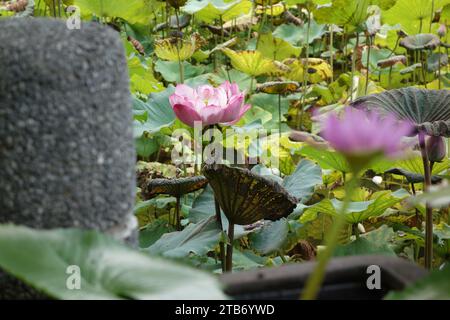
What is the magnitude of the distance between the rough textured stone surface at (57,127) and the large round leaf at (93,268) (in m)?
0.06

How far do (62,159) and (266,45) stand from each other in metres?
1.99

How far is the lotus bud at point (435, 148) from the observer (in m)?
1.08

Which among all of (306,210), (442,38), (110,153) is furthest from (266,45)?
(110,153)

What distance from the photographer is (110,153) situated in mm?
527

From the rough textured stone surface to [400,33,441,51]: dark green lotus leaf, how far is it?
5.76 feet

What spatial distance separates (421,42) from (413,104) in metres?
1.19

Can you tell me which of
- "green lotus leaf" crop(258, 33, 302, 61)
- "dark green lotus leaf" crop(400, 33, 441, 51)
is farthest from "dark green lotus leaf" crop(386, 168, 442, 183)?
"green lotus leaf" crop(258, 33, 302, 61)

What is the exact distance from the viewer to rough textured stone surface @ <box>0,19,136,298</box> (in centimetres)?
50

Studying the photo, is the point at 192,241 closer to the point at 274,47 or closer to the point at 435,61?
the point at 274,47

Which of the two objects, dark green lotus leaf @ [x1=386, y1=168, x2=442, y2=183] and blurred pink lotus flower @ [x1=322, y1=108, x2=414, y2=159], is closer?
blurred pink lotus flower @ [x1=322, y1=108, x2=414, y2=159]

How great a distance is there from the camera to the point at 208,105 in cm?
116

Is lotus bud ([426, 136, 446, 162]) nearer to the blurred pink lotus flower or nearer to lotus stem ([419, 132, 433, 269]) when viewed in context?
lotus stem ([419, 132, 433, 269])
